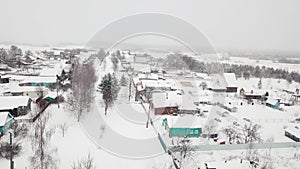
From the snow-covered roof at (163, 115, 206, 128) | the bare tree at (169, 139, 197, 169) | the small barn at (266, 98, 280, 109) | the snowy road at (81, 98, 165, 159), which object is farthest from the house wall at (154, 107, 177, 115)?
the small barn at (266, 98, 280, 109)

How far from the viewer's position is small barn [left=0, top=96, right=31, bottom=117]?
26.3 ft

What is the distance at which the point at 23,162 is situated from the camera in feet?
17.2

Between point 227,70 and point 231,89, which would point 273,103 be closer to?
point 231,89

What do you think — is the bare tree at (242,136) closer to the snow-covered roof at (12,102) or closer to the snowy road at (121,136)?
the snowy road at (121,136)

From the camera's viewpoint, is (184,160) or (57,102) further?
(57,102)

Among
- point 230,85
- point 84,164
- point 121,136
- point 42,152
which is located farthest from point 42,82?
point 230,85

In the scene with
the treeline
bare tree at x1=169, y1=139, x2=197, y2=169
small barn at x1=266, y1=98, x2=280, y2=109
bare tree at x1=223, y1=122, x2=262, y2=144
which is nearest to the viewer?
bare tree at x1=169, y1=139, x2=197, y2=169

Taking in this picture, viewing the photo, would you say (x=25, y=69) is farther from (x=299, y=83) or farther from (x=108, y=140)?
(x=299, y=83)

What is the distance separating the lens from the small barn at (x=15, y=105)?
8.03 m

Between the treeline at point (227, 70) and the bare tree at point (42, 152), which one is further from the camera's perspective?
the treeline at point (227, 70)

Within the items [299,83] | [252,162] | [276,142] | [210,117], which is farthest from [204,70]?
[252,162]

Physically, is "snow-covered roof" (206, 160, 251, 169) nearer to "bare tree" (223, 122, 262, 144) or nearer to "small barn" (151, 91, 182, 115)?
"bare tree" (223, 122, 262, 144)

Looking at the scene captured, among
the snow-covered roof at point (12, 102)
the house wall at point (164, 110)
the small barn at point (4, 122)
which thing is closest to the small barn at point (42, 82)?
the snow-covered roof at point (12, 102)

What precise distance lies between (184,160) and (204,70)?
19.7m
